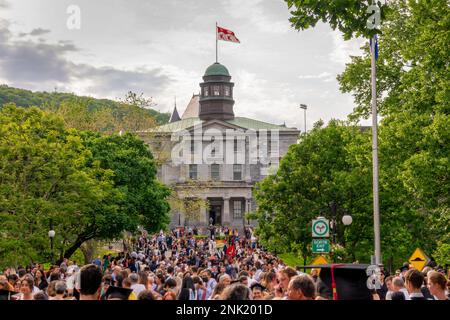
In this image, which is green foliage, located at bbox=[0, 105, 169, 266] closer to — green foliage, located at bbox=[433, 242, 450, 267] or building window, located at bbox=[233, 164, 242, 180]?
green foliage, located at bbox=[433, 242, 450, 267]

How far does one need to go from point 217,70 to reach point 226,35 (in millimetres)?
21966

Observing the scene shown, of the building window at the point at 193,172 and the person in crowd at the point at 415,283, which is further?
the building window at the point at 193,172

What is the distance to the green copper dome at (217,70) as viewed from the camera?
106 metres

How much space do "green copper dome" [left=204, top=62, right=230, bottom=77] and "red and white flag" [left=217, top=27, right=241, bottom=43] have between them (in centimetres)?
2081

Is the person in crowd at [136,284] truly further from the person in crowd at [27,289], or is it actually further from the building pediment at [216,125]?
the building pediment at [216,125]

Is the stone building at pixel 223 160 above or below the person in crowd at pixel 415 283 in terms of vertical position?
above

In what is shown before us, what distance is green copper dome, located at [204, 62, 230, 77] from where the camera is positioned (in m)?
106

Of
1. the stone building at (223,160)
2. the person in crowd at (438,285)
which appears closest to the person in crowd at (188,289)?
the person in crowd at (438,285)

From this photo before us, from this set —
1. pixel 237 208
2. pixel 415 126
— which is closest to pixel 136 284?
pixel 415 126

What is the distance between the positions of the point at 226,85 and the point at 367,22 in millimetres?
93583

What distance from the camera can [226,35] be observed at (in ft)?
277

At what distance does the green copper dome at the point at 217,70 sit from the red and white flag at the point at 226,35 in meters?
20.8

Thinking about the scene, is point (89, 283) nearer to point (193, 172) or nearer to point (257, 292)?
point (257, 292)
